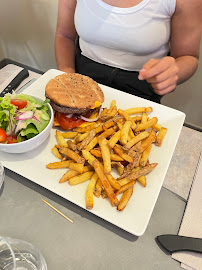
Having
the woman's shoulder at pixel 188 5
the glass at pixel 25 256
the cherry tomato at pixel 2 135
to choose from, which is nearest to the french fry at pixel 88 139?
the cherry tomato at pixel 2 135

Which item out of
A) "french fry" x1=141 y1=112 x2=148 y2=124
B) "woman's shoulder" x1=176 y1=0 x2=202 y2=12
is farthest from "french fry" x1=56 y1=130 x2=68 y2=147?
"woman's shoulder" x1=176 y1=0 x2=202 y2=12

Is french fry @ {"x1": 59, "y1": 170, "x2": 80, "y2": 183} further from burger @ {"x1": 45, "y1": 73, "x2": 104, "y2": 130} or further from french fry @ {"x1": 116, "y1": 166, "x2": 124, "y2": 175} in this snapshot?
burger @ {"x1": 45, "y1": 73, "x2": 104, "y2": 130}

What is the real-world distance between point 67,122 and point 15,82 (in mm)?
636

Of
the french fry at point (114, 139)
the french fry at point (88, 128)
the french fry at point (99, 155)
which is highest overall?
the french fry at point (114, 139)

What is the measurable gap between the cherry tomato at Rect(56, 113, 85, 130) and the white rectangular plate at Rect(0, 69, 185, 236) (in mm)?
74

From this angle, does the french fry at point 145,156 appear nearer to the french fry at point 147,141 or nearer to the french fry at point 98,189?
the french fry at point 147,141

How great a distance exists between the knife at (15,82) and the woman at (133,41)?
0.92ft

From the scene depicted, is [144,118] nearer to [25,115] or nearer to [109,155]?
[109,155]

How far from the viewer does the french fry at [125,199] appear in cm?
98

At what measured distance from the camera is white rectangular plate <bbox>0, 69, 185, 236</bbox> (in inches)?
38.4

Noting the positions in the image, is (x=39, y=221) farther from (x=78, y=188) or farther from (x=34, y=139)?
(x=34, y=139)

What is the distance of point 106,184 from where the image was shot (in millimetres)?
1015

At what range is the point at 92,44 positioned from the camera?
179 cm

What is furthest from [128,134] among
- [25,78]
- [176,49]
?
[25,78]
